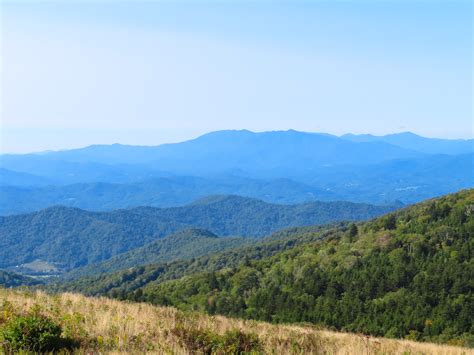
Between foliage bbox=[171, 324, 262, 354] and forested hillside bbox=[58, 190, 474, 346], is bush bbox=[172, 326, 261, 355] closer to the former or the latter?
foliage bbox=[171, 324, 262, 354]

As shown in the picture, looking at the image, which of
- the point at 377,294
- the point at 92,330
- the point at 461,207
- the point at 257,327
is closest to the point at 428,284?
the point at 377,294

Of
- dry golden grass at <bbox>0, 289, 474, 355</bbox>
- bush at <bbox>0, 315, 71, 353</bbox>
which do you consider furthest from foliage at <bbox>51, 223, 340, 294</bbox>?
bush at <bbox>0, 315, 71, 353</bbox>

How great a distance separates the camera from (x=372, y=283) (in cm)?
5847

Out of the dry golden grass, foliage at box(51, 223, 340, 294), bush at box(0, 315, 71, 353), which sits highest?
bush at box(0, 315, 71, 353)

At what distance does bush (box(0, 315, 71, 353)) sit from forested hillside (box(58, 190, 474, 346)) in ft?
105

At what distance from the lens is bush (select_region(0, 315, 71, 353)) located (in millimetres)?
8094

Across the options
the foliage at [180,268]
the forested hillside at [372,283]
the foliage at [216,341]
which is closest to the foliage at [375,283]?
the forested hillside at [372,283]

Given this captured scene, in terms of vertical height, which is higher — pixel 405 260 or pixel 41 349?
pixel 41 349

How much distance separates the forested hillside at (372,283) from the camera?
4888cm

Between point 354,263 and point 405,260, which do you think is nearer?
point 405,260

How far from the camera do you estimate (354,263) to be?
216 feet

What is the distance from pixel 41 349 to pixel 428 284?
5369 cm

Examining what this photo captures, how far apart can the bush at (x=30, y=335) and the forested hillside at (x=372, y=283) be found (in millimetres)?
31979

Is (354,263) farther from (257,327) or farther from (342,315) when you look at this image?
(257,327)
